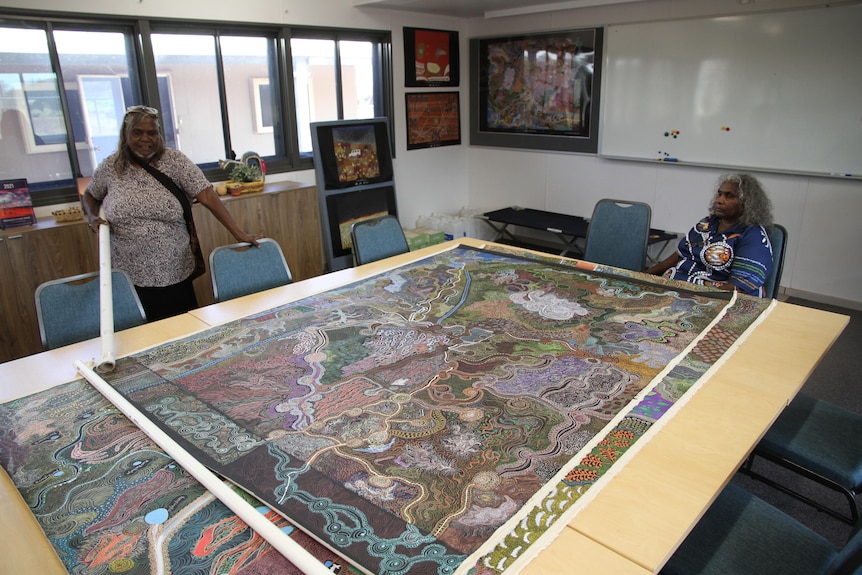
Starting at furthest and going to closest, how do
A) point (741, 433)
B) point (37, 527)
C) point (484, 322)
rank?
point (484, 322), point (741, 433), point (37, 527)

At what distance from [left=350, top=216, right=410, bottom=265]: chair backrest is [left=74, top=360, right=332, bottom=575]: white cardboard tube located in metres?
1.61

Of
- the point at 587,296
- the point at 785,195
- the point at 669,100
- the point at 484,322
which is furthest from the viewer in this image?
the point at 669,100

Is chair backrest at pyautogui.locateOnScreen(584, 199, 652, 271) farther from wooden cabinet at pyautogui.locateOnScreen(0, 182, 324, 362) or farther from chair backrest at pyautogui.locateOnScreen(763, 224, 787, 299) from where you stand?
wooden cabinet at pyautogui.locateOnScreen(0, 182, 324, 362)

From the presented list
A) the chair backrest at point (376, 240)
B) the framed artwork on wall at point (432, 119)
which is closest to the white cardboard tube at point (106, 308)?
the chair backrest at point (376, 240)

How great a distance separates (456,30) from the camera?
6086 millimetres

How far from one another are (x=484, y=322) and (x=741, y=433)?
1.02 m

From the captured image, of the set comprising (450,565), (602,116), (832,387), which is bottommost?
(832,387)

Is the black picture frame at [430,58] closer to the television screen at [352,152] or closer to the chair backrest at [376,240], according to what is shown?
the television screen at [352,152]

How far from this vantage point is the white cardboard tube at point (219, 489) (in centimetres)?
119

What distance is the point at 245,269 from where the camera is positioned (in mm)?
2902

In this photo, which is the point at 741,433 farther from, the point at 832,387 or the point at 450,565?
the point at 832,387

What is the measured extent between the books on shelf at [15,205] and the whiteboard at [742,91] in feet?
14.5

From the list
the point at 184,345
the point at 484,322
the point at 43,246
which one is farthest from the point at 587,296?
the point at 43,246

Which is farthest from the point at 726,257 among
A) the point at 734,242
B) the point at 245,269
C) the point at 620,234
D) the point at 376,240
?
the point at 245,269
